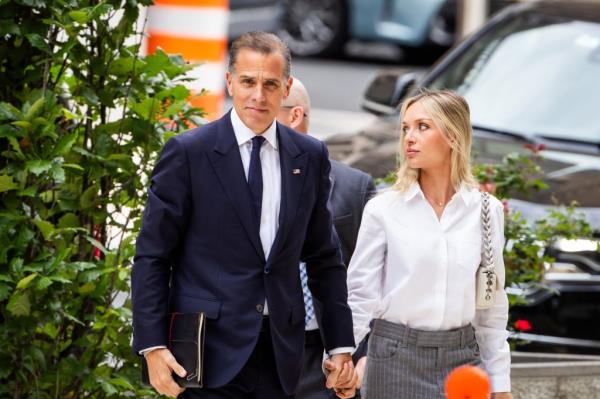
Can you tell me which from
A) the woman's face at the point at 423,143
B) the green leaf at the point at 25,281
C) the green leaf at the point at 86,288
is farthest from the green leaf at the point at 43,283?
the woman's face at the point at 423,143

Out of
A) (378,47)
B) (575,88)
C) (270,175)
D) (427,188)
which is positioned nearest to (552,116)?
(575,88)

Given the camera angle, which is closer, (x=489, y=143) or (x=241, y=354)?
(x=241, y=354)

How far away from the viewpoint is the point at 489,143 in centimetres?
837

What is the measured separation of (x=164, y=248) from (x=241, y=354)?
393mm

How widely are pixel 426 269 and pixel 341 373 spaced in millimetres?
439

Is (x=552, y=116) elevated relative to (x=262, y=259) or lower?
elevated

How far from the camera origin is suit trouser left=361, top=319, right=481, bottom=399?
4.90 meters

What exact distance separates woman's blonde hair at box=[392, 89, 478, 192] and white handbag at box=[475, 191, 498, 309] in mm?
148

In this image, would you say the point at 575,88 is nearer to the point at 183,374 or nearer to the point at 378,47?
the point at 183,374

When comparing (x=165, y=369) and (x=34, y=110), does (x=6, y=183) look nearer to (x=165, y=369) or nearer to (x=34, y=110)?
(x=34, y=110)

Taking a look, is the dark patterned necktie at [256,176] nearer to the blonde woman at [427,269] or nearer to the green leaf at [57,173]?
the blonde woman at [427,269]

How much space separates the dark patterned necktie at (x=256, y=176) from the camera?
15.0ft

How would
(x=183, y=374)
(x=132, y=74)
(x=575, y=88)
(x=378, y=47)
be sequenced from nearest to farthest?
(x=183, y=374)
(x=132, y=74)
(x=575, y=88)
(x=378, y=47)

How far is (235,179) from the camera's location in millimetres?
4547
